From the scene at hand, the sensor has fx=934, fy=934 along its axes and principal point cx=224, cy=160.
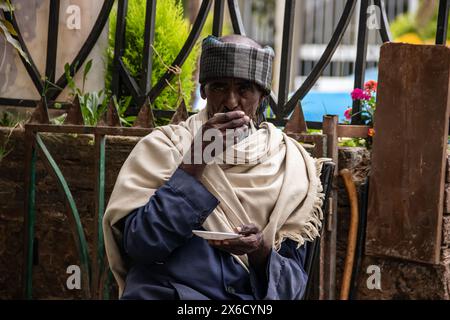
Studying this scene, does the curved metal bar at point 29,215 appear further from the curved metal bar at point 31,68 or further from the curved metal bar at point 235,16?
the curved metal bar at point 235,16

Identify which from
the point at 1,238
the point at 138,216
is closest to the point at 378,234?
the point at 138,216

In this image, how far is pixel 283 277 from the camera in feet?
10.3

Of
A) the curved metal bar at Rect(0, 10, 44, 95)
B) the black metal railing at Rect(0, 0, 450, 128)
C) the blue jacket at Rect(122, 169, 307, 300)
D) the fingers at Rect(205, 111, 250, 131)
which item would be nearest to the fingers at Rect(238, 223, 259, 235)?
the blue jacket at Rect(122, 169, 307, 300)

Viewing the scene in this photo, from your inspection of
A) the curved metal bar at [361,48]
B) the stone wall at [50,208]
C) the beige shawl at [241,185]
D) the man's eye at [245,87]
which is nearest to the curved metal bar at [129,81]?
the stone wall at [50,208]

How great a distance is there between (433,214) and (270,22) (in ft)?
72.2

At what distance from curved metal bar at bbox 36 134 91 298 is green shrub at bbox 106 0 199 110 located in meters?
0.63

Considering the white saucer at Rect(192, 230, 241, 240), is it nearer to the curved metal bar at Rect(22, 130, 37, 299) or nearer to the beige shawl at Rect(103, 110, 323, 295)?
the beige shawl at Rect(103, 110, 323, 295)

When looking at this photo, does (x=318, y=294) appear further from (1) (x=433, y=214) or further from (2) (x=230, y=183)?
(2) (x=230, y=183)

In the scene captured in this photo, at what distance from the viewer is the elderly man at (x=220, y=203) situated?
9.82 ft

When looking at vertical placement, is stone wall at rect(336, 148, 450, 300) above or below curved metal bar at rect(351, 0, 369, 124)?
below

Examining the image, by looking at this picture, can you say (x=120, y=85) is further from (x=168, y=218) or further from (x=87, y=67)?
(x=168, y=218)

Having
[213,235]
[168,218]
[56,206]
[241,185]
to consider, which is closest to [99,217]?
[56,206]

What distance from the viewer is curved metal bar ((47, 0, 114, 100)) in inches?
190

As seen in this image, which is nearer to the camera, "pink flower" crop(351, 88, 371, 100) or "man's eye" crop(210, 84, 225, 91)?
"man's eye" crop(210, 84, 225, 91)
